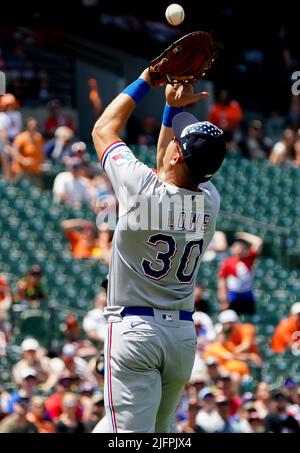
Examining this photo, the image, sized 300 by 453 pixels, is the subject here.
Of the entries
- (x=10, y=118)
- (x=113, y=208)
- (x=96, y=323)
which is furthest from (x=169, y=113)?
(x=10, y=118)

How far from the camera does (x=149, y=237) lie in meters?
4.77

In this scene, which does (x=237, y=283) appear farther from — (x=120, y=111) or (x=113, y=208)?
(x=120, y=111)

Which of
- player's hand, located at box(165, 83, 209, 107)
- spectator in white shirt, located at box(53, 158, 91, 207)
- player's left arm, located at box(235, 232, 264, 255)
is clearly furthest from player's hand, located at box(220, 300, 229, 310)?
player's hand, located at box(165, 83, 209, 107)

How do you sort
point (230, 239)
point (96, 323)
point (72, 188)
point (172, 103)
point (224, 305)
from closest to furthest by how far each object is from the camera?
point (172, 103) → point (96, 323) → point (224, 305) → point (72, 188) → point (230, 239)

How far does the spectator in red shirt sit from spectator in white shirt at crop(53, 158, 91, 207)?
2.16 m

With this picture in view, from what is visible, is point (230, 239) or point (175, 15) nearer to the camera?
point (175, 15)

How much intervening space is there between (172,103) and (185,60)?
0.39 m

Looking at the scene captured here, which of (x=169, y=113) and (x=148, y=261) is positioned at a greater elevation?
(x=169, y=113)

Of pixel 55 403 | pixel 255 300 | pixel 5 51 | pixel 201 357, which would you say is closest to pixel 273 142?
pixel 5 51

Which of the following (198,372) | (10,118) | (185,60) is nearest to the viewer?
(185,60)

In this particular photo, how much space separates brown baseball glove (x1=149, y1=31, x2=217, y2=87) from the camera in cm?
467

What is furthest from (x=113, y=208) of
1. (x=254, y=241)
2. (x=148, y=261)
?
(x=148, y=261)

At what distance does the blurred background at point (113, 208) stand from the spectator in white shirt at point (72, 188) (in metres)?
0.02

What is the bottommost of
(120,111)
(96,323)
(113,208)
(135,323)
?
(96,323)
